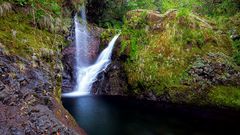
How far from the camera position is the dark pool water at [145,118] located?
327 inches

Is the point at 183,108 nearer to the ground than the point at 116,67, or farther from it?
nearer to the ground

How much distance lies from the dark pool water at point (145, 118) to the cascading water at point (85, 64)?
114cm

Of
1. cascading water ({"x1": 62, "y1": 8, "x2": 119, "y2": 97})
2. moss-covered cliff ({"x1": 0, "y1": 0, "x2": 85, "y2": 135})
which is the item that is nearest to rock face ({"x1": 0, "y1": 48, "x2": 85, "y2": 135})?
moss-covered cliff ({"x1": 0, "y1": 0, "x2": 85, "y2": 135})

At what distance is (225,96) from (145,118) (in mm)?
3135

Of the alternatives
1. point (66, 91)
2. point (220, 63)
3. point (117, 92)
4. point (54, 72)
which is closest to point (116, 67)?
point (117, 92)

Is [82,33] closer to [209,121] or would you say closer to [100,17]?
[100,17]

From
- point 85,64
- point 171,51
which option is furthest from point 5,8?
point 171,51

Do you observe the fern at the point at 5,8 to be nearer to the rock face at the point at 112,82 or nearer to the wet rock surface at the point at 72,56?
the wet rock surface at the point at 72,56

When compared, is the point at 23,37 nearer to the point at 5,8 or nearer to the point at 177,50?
the point at 5,8

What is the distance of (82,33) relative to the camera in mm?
15500

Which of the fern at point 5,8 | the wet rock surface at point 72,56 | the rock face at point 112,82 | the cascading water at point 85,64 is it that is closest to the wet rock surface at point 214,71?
the rock face at point 112,82

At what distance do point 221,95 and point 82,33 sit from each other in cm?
815

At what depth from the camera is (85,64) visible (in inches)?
543

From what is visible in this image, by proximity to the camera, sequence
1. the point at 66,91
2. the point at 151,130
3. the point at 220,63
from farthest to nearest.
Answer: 1. the point at 66,91
2. the point at 220,63
3. the point at 151,130
